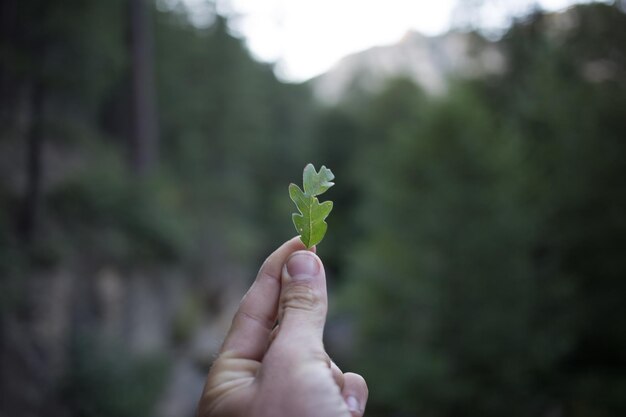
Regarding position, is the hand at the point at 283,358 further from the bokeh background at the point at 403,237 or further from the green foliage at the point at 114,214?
the green foliage at the point at 114,214

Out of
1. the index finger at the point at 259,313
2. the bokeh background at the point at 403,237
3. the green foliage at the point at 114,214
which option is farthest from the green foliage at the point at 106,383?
the index finger at the point at 259,313

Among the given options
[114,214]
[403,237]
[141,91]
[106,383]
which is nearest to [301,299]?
[106,383]

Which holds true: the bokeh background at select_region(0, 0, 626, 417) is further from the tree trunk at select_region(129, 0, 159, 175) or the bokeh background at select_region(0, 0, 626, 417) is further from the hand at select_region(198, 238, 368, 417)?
the hand at select_region(198, 238, 368, 417)

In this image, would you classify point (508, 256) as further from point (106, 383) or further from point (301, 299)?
point (301, 299)

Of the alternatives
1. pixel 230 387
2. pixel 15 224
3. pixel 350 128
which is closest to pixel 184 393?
pixel 15 224

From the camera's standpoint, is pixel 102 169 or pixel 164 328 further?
pixel 164 328

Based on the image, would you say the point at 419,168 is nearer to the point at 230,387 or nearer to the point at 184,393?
the point at 184,393

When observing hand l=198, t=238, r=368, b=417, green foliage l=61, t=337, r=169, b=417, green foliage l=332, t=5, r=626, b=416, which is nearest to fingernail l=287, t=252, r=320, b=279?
hand l=198, t=238, r=368, b=417

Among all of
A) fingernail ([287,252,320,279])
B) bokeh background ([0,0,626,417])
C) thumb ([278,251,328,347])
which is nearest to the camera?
thumb ([278,251,328,347])

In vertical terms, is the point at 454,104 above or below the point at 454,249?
above
